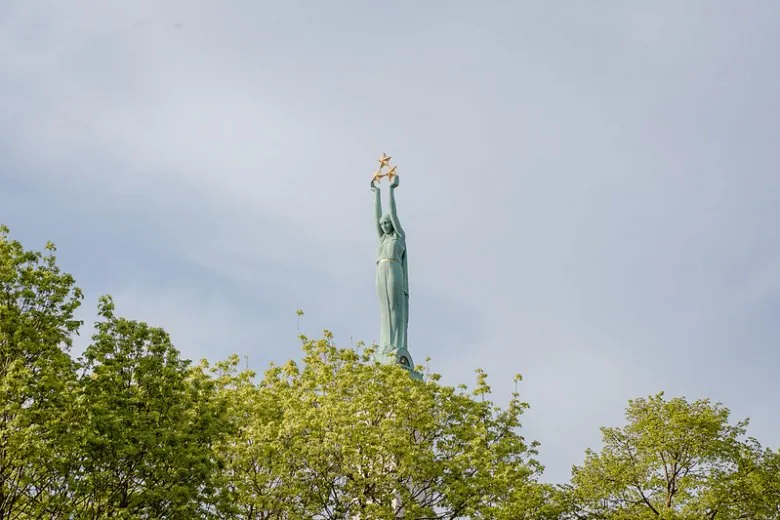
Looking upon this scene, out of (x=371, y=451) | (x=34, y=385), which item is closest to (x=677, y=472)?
(x=371, y=451)

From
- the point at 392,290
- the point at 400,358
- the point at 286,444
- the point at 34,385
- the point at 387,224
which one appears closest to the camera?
the point at 34,385

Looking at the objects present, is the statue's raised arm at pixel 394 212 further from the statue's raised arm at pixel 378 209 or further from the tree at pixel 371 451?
the tree at pixel 371 451

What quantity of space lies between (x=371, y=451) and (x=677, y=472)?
8.89 m

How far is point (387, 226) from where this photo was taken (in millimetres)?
36969

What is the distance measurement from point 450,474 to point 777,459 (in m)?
9.05

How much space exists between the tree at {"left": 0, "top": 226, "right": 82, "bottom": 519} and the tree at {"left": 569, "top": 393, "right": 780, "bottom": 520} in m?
13.9

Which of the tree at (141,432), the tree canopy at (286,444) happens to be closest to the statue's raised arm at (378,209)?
the tree canopy at (286,444)

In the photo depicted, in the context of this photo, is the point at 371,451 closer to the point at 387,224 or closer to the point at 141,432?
the point at 141,432

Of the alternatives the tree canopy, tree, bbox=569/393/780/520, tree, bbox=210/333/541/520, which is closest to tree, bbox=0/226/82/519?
the tree canopy

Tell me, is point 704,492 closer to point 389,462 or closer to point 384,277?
point 389,462

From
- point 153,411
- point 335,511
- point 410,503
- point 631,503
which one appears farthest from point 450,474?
point 153,411

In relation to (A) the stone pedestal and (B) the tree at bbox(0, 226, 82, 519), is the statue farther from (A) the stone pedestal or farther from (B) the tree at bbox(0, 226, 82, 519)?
(B) the tree at bbox(0, 226, 82, 519)

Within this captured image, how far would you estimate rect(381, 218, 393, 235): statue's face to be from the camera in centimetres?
3694

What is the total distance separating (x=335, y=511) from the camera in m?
23.9
